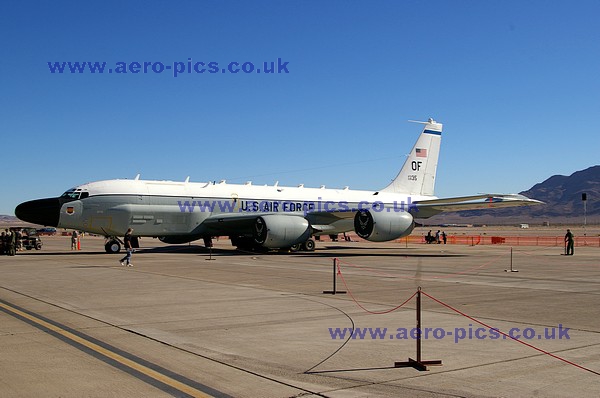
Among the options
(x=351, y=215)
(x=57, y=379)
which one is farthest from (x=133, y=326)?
(x=351, y=215)

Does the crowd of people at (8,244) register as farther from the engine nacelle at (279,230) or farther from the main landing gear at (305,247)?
the main landing gear at (305,247)

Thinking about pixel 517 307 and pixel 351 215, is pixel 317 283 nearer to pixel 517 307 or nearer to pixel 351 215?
pixel 517 307

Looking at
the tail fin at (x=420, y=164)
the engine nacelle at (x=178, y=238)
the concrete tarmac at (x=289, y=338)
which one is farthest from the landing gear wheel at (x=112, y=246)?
the tail fin at (x=420, y=164)

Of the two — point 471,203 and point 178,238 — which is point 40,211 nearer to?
point 178,238

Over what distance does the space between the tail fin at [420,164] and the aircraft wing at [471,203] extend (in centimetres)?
411

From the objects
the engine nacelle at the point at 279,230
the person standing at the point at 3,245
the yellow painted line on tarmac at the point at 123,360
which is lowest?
the yellow painted line on tarmac at the point at 123,360

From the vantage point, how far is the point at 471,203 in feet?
113

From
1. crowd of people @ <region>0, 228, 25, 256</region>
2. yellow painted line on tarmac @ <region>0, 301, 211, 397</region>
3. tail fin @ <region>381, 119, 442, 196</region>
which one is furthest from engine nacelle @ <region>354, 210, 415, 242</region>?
yellow painted line on tarmac @ <region>0, 301, 211, 397</region>

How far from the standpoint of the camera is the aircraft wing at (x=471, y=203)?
104 feet

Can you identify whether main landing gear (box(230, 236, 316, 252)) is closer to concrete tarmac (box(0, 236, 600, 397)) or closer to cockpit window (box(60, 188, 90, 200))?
cockpit window (box(60, 188, 90, 200))

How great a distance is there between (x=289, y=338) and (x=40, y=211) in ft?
82.1

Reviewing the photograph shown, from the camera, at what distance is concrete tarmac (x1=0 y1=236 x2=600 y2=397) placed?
684 cm

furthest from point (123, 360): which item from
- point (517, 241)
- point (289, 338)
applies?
point (517, 241)

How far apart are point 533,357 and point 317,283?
10427mm
